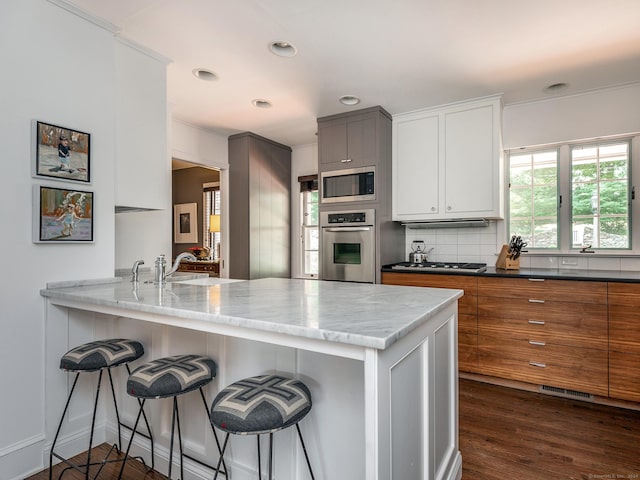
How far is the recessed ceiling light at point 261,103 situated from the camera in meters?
3.24

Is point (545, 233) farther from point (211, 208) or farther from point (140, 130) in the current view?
point (211, 208)

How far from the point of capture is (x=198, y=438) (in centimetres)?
171

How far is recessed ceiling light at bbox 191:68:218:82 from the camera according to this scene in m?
2.69

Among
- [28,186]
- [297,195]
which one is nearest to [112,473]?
[28,186]

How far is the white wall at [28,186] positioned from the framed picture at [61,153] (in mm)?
34

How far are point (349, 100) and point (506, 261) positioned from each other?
206cm

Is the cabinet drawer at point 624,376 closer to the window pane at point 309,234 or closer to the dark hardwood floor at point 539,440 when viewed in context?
the dark hardwood floor at point 539,440

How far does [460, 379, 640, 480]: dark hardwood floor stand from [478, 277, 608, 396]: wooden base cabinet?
0.19m

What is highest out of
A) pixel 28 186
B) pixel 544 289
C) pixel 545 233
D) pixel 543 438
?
pixel 28 186

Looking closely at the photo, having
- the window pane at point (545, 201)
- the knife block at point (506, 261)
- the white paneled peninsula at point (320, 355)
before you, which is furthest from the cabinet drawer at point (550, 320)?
the white paneled peninsula at point (320, 355)

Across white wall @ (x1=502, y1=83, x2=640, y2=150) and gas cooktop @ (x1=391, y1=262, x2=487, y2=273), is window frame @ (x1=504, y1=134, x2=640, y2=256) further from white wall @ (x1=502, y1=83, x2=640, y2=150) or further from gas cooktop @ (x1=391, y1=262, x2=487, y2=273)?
gas cooktop @ (x1=391, y1=262, x2=487, y2=273)

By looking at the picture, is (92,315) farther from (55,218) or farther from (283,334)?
(283,334)

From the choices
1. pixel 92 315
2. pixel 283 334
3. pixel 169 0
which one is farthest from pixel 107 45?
pixel 283 334

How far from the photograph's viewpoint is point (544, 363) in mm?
2695
